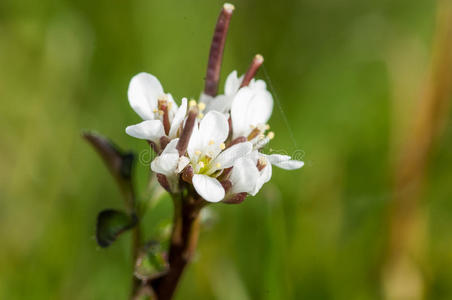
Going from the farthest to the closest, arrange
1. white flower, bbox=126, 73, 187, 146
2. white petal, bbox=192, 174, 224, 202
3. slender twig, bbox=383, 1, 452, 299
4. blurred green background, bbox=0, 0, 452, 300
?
slender twig, bbox=383, 1, 452, 299 < blurred green background, bbox=0, 0, 452, 300 < white flower, bbox=126, 73, 187, 146 < white petal, bbox=192, 174, 224, 202

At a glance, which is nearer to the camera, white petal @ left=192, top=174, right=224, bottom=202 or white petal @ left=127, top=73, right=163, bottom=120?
white petal @ left=192, top=174, right=224, bottom=202

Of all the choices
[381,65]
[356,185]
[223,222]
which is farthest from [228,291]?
[381,65]

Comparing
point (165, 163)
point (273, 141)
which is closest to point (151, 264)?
point (165, 163)

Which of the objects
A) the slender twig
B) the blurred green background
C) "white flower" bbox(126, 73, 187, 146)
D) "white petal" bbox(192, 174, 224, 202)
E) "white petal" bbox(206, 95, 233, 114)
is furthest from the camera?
the slender twig

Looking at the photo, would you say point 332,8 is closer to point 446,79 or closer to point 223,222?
point 446,79

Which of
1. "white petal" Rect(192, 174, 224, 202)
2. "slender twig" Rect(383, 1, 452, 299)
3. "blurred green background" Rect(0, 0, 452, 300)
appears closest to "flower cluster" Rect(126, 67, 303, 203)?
"white petal" Rect(192, 174, 224, 202)

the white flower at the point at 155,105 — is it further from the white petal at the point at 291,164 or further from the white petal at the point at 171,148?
the white petal at the point at 291,164

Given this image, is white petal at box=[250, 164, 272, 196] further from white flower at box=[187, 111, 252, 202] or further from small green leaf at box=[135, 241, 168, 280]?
small green leaf at box=[135, 241, 168, 280]

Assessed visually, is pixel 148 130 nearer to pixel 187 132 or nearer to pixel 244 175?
pixel 187 132
